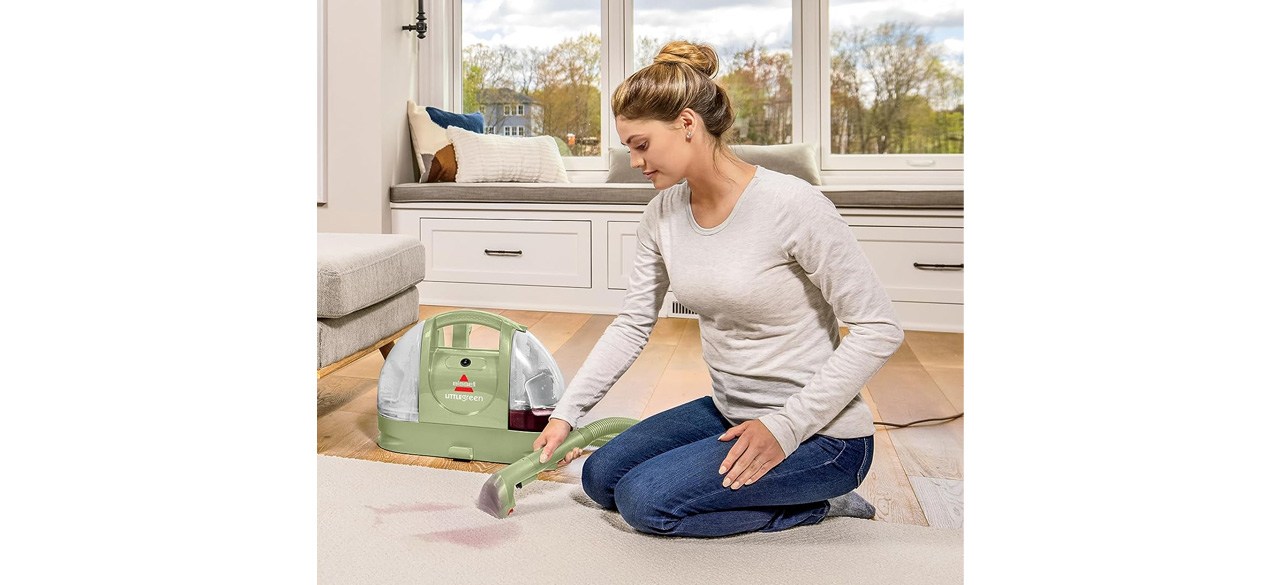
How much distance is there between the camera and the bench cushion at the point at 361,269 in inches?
81.7

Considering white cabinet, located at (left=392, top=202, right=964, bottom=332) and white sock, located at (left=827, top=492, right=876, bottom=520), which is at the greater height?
white cabinet, located at (left=392, top=202, right=964, bottom=332)

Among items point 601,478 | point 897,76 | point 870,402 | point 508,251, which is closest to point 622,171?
point 508,251

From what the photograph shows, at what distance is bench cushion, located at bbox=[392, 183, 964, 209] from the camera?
3.44 metres

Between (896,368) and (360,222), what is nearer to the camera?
(896,368)

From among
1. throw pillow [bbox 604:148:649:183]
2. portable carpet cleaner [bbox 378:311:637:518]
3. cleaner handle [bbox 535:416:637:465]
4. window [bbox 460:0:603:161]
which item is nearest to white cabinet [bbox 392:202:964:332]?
throw pillow [bbox 604:148:649:183]

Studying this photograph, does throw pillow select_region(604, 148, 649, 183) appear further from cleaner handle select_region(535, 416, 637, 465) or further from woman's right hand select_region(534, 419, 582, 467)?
woman's right hand select_region(534, 419, 582, 467)

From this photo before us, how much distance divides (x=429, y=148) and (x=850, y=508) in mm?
3249

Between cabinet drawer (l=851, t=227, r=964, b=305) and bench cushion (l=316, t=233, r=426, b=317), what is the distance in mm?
1774

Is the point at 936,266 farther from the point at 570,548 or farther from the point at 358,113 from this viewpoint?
the point at 358,113

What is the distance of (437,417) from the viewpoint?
1.95 metres
